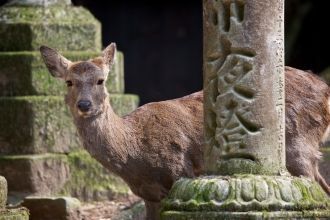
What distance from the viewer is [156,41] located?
17406 millimetres

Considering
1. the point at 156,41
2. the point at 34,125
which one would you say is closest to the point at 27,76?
the point at 34,125

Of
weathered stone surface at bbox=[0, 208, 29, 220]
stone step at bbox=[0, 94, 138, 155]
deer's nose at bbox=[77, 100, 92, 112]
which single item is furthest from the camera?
stone step at bbox=[0, 94, 138, 155]

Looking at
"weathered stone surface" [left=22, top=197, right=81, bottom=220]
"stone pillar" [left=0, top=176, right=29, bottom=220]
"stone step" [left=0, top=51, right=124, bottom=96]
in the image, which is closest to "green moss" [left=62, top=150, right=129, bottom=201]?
"stone step" [left=0, top=51, right=124, bottom=96]

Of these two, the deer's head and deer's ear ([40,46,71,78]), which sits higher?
deer's ear ([40,46,71,78])

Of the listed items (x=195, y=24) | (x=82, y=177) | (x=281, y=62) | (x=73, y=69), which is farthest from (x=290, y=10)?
(x=281, y=62)

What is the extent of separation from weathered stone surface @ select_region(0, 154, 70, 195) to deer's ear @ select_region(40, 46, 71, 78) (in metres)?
1.26

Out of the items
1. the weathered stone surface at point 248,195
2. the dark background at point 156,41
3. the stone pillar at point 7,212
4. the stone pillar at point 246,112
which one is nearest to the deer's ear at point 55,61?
the stone pillar at point 7,212

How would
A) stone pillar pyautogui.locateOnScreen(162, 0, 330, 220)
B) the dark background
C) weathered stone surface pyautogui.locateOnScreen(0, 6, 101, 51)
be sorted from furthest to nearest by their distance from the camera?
the dark background
weathered stone surface pyautogui.locateOnScreen(0, 6, 101, 51)
stone pillar pyautogui.locateOnScreen(162, 0, 330, 220)

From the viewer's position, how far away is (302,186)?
8.53 metres

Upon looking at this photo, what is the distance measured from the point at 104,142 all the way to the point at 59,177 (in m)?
1.71

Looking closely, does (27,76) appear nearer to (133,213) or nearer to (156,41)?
(133,213)

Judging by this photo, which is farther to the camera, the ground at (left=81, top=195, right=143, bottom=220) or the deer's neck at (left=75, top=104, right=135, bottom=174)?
the ground at (left=81, top=195, right=143, bottom=220)

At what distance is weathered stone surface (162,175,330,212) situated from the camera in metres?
8.37

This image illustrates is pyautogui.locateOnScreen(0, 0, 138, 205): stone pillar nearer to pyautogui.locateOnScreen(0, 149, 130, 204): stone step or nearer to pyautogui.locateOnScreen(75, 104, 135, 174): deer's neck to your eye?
pyautogui.locateOnScreen(0, 149, 130, 204): stone step
